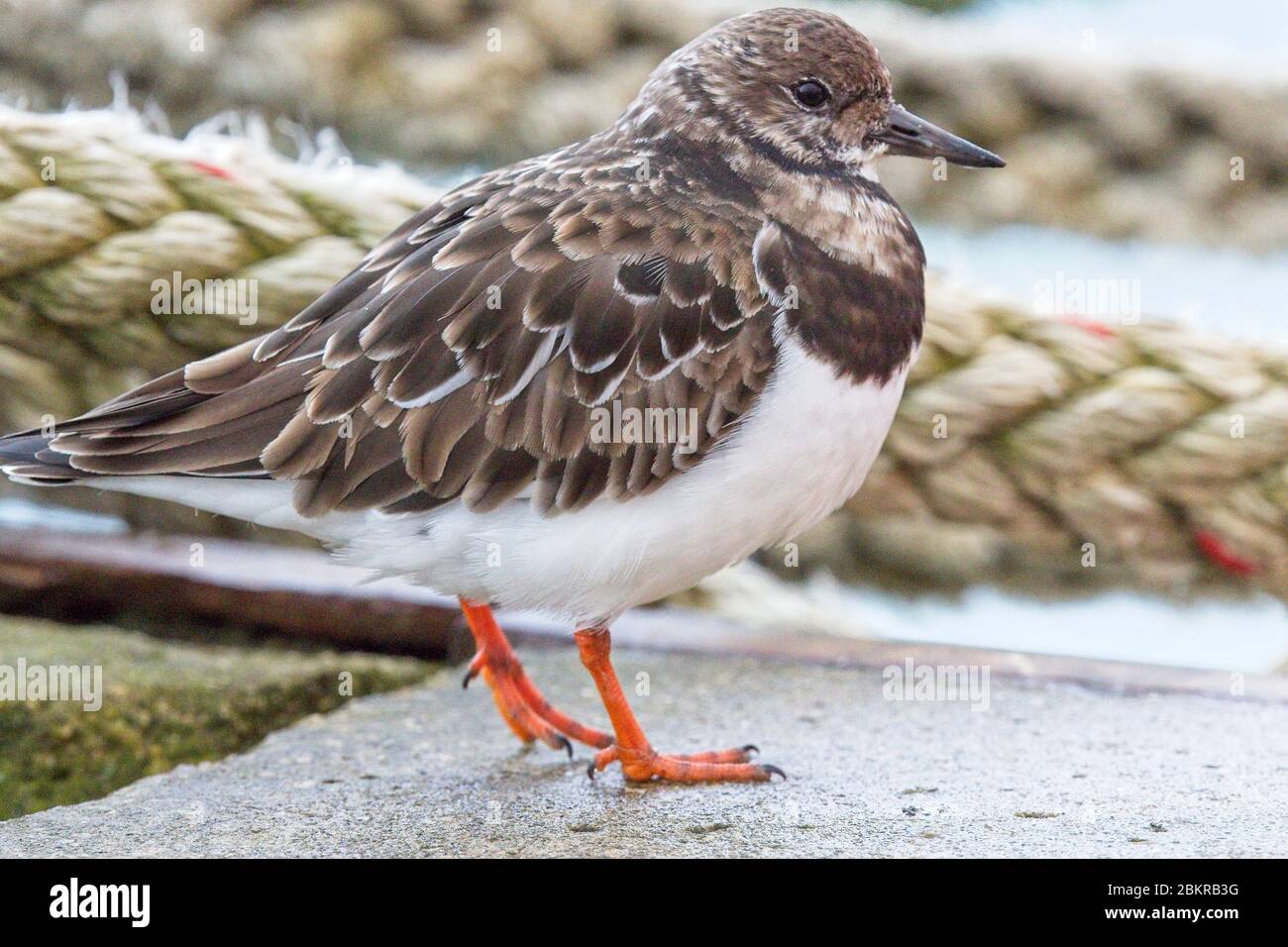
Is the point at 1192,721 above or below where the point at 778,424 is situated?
below

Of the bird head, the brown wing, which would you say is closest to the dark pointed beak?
the bird head

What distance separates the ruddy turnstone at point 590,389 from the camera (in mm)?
1809

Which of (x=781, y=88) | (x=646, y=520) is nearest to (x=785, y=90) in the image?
(x=781, y=88)

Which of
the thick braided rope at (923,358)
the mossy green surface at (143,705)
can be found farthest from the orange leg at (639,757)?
the thick braided rope at (923,358)

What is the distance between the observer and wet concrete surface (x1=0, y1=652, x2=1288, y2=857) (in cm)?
168

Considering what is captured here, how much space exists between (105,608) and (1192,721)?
5.11 ft

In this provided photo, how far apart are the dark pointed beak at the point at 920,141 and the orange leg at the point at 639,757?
69 centimetres

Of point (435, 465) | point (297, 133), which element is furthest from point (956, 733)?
point (297, 133)

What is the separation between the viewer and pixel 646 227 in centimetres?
182

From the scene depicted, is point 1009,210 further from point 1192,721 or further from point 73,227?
point 73,227

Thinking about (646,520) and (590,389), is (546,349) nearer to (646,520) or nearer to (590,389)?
(590,389)

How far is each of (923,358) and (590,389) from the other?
2.91ft

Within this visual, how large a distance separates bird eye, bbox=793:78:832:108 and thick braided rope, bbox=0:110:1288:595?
0.67 metres

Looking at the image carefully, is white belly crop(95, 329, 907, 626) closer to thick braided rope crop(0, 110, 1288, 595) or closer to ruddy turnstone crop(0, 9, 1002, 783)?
ruddy turnstone crop(0, 9, 1002, 783)
